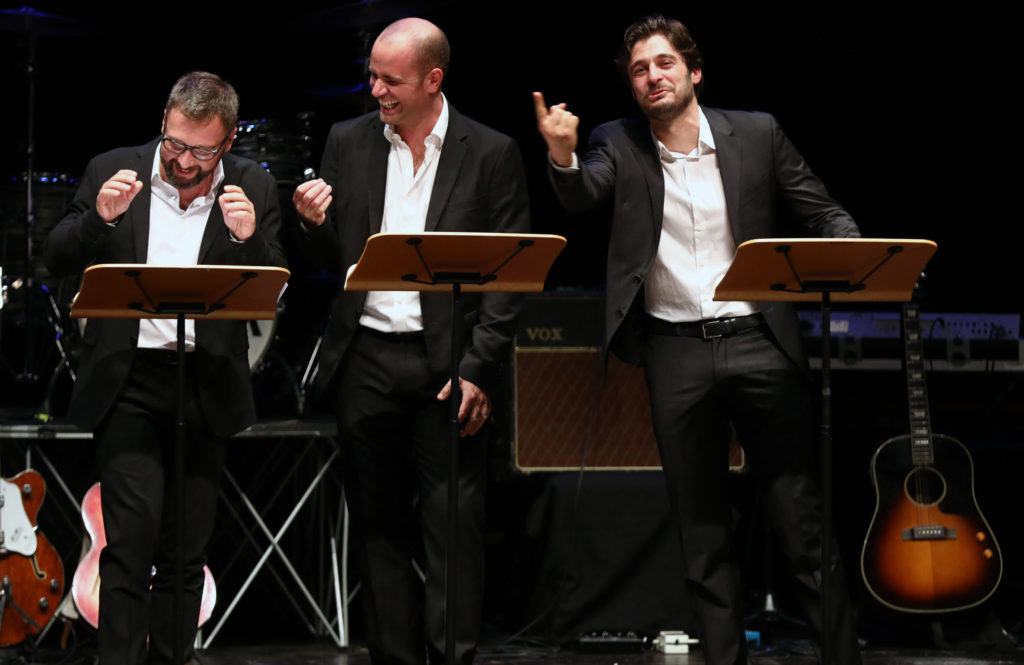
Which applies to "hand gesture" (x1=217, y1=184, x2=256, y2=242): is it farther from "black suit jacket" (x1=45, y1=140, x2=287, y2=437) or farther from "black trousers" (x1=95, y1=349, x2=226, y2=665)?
"black trousers" (x1=95, y1=349, x2=226, y2=665)

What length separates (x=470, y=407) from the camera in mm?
3799

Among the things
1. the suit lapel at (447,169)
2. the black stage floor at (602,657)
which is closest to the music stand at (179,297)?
the suit lapel at (447,169)

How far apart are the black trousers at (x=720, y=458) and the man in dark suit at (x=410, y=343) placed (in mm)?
524

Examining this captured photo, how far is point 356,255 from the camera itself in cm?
386

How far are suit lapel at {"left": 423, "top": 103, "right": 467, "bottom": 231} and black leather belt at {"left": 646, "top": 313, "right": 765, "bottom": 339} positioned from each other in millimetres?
703

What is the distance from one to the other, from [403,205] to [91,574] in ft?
6.42

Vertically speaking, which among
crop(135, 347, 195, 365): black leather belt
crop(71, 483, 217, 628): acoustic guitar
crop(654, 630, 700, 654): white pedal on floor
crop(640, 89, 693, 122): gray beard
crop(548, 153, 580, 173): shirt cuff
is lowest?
crop(654, 630, 700, 654): white pedal on floor

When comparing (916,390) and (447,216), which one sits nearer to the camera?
(447,216)

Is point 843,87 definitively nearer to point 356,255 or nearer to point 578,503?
point 578,503

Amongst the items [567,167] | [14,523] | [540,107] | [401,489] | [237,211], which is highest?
[540,107]

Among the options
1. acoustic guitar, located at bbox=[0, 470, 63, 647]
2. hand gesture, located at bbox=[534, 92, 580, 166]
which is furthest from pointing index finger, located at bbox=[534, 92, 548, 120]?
acoustic guitar, located at bbox=[0, 470, 63, 647]

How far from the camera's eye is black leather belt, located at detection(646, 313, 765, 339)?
3.85 metres

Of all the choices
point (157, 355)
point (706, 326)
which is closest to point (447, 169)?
point (706, 326)

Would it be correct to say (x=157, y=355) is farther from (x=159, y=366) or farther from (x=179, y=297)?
(x=179, y=297)
